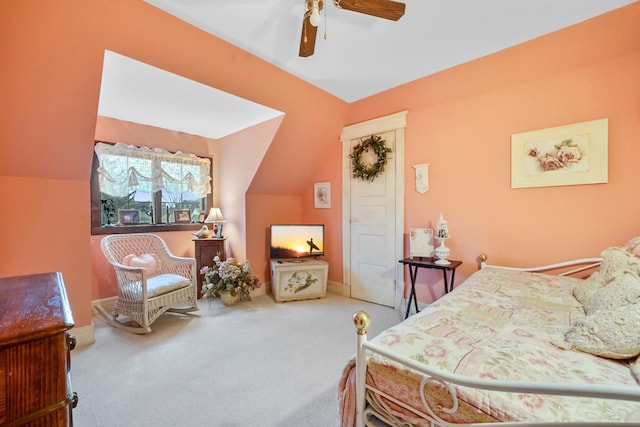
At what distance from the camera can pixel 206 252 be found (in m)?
3.66

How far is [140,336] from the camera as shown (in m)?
2.51

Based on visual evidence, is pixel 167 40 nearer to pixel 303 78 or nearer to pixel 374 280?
pixel 303 78

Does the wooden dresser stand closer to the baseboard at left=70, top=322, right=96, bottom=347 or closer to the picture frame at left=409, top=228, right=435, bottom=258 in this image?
the baseboard at left=70, top=322, right=96, bottom=347

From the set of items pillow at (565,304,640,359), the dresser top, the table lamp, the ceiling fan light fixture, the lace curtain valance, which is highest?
the ceiling fan light fixture

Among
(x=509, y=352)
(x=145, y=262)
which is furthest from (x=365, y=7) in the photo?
(x=145, y=262)

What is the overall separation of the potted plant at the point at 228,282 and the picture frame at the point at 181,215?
2.94 feet

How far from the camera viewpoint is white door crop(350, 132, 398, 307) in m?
3.32

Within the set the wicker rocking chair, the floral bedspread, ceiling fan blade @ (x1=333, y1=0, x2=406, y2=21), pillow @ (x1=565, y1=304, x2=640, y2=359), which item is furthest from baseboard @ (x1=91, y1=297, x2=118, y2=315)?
pillow @ (x1=565, y1=304, x2=640, y2=359)

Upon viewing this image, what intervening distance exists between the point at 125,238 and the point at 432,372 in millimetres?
3583

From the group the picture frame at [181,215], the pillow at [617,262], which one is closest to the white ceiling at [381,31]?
the picture frame at [181,215]

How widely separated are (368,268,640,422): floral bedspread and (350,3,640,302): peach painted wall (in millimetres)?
852

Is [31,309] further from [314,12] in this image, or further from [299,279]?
[299,279]

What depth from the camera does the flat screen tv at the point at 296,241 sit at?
372 cm

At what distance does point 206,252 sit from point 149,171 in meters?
1.33
